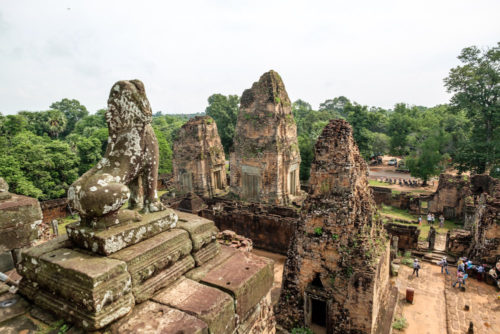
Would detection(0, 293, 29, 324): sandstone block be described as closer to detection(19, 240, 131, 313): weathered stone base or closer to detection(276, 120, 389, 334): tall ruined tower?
detection(19, 240, 131, 313): weathered stone base

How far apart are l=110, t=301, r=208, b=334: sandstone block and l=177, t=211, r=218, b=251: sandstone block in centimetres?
83

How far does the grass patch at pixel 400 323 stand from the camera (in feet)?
30.9

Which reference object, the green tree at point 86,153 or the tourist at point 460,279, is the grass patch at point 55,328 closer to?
the tourist at point 460,279

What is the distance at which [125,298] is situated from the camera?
2.40 metres

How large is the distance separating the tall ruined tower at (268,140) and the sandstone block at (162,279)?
1404 cm

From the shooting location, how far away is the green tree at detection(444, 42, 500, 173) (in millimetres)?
24964

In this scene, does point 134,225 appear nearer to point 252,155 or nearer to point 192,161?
point 252,155

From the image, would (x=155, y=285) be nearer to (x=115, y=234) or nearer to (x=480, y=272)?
(x=115, y=234)

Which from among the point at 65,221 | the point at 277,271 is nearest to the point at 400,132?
the point at 277,271

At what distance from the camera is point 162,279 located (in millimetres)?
2775

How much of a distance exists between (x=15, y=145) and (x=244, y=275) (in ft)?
87.6

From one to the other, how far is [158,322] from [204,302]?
429mm

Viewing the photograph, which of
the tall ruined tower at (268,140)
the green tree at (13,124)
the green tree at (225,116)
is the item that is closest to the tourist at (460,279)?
the tall ruined tower at (268,140)

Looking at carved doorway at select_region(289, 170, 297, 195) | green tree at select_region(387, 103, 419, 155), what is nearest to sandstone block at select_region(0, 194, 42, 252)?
carved doorway at select_region(289, 170, 297, 195)
